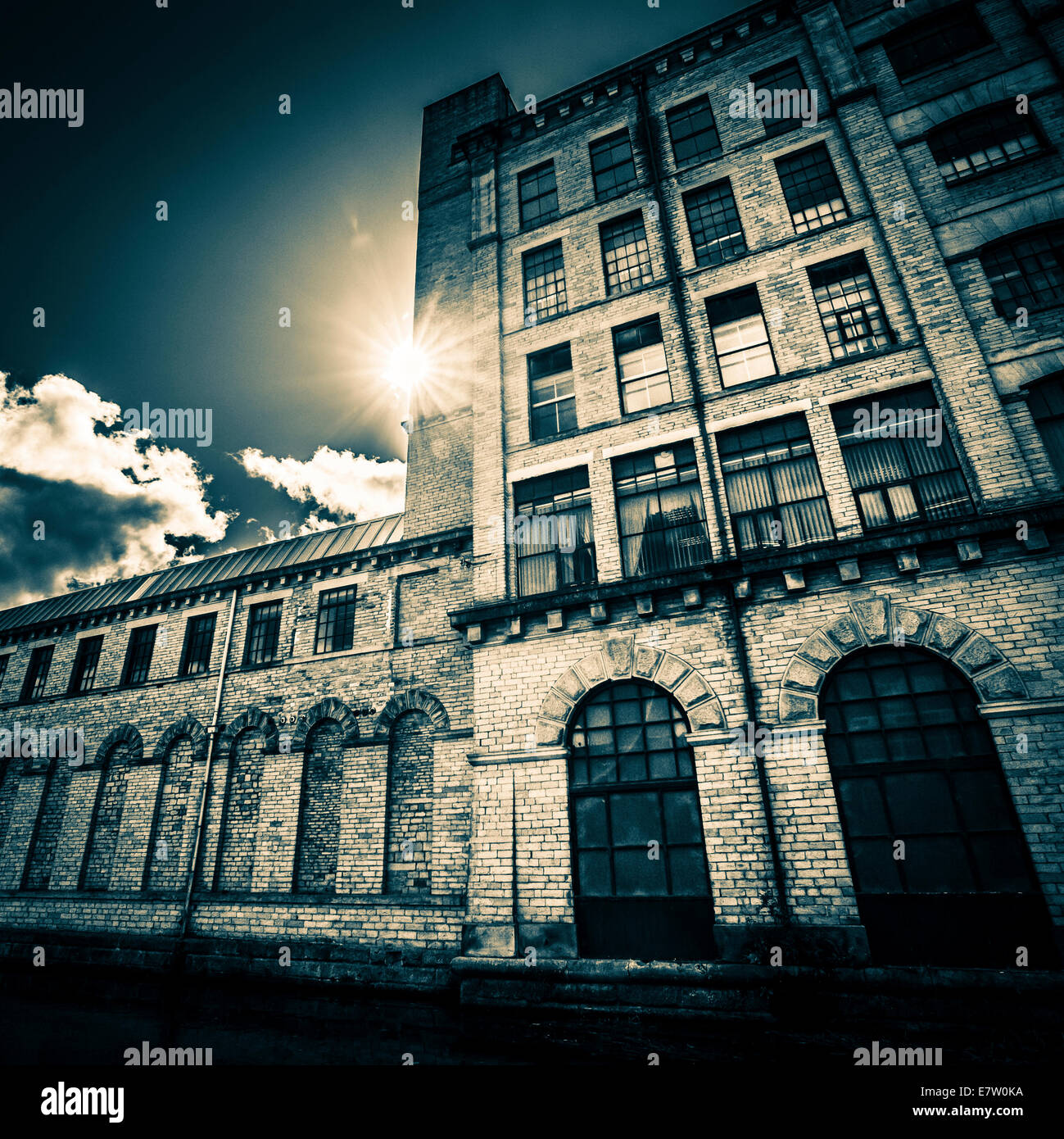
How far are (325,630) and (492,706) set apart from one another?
571 centimetres

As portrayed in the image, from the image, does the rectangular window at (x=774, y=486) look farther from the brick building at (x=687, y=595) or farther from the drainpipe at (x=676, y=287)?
the drainpipe at (x=676, y=287)

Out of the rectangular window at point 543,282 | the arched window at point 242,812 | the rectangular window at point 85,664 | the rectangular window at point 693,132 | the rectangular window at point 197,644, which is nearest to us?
the arched window at point 242,812

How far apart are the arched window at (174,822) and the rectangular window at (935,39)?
21.1 meters

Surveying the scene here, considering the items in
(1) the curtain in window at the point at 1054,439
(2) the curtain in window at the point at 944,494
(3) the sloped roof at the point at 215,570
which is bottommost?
(2) the curtain in window at the point at 944,494

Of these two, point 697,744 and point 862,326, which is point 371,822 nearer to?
point 697,744

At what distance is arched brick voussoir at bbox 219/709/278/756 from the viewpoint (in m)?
12.8

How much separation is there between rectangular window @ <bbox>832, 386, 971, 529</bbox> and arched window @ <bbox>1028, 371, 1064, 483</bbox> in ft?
4.01

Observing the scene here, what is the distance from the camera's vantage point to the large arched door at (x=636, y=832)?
26.0ft

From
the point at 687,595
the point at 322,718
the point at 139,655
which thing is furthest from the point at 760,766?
the point at 139,655

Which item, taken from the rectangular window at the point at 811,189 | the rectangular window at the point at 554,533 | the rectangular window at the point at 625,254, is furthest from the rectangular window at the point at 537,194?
the rectangular window at the point at 554,533

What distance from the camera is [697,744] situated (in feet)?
27.5

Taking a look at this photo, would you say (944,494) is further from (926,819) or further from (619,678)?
(619,678)

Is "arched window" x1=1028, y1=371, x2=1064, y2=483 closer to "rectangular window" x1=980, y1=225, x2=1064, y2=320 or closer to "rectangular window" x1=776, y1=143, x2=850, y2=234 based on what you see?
"rectangular window" x1=980, y1=225, x2=1064, y2=320

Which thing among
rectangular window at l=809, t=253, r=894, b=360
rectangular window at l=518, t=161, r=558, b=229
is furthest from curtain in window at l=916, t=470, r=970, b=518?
rectangular window at l=518, t=161, r=558, b=229
